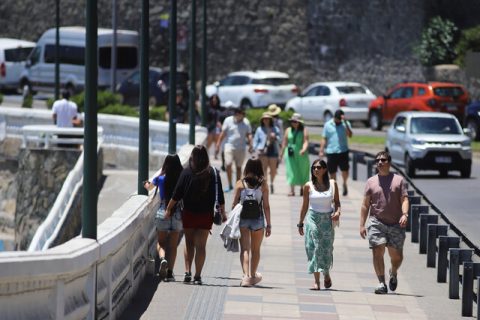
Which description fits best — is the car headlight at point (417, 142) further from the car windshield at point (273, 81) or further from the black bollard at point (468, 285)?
the car windshield at point (273, 81)


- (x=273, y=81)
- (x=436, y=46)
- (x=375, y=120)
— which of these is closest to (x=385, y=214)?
(x=375, y=120)

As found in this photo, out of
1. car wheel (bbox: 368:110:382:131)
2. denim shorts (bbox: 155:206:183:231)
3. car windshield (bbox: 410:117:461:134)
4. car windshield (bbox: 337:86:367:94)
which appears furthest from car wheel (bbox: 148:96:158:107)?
denim shorts (bbox: 155:206:183:231)

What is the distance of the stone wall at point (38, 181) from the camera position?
109 feet

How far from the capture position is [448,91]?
47.5 meters

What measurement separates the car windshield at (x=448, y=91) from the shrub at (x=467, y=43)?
28.3 feet

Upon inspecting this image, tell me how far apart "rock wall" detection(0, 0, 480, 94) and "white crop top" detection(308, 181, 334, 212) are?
44.8 meters

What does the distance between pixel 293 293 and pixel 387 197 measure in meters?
1.33

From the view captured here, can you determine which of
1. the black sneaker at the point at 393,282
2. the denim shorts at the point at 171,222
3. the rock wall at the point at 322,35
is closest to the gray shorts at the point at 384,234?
the black sneaker at the point at 393,282

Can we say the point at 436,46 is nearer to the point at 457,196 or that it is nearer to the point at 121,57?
the point at 121,57

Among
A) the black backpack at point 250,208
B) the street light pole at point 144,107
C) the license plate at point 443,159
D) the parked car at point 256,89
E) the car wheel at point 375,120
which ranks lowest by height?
the car wheel at point 375,120

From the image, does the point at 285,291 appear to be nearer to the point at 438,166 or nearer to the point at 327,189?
the point at 327,189

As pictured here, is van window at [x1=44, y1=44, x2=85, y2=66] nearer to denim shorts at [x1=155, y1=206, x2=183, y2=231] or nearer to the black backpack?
denim shorts at [x1=155, y1=206, x2=183, y2=231]

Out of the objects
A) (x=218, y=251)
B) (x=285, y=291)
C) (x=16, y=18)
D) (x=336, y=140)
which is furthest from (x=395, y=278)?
(x=16, y=18)

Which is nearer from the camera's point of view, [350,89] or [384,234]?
[384,234]
